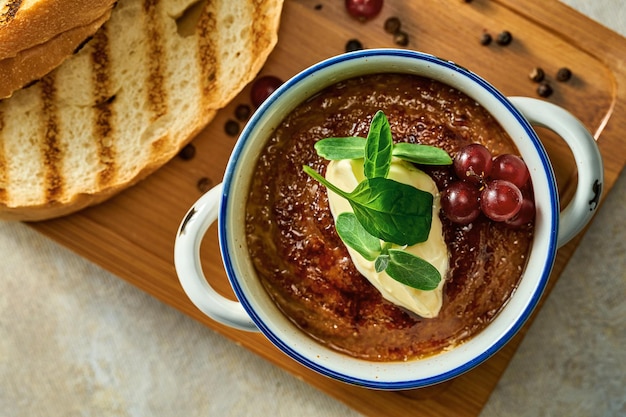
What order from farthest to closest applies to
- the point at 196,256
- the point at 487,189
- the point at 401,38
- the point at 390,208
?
the point at 401,38 → the point at 196,256 → the point at 487,189 → the point at 390,208

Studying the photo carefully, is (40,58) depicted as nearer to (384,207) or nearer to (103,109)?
(103,109)

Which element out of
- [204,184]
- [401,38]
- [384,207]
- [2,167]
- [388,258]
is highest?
[401,38]

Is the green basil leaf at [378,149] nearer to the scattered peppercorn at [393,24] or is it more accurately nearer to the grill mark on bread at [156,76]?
the scattered peppercorn at [393,24]

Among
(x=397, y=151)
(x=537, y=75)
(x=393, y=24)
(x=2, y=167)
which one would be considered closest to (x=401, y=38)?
(x=393, y=24)

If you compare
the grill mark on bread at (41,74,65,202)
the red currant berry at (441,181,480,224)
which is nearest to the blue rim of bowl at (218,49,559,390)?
the red currant berry at (441,181,480,224)

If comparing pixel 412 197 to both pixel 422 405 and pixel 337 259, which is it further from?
pixel 422 405

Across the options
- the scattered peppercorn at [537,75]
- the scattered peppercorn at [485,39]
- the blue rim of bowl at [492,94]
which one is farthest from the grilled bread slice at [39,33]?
the scattered peppercorn at [537,75]
